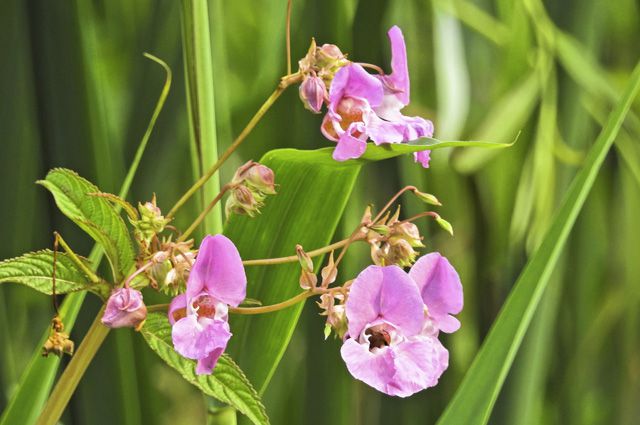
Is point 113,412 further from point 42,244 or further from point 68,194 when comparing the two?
point 68,194

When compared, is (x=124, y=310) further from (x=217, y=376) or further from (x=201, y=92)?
(x=201, y=92)

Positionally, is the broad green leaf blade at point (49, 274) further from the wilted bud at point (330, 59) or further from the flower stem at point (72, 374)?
the wilted bud at point (330, 59)

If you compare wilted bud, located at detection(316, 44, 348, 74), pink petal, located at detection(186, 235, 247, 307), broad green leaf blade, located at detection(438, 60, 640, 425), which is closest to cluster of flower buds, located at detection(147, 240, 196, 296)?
pink petal, located at detection(186, 235, 247, 307)

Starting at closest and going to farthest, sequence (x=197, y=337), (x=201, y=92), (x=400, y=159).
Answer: (x=197, y=337) < (x=201, y=92) < (x=400, y=159)

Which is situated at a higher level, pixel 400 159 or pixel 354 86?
pixel 354 86

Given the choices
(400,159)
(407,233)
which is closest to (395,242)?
(407,233)

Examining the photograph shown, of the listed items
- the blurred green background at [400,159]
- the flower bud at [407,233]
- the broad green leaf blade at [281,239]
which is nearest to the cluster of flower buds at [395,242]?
the flower bud at [407,233]

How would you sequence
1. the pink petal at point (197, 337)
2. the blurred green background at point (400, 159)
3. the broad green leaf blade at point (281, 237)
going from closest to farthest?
the pink petal at point (197, 337), the broad green leaf blade at point (281, 237), the blurred green background at point (400, 159)
